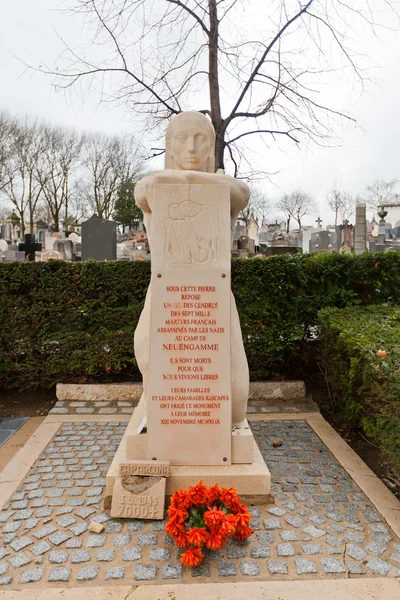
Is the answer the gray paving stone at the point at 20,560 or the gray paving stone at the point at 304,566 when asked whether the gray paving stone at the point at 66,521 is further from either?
the gray paving stone at the point at 304,566

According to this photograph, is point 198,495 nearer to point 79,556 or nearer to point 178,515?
point 178,515

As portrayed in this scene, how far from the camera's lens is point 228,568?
2275 millimetres

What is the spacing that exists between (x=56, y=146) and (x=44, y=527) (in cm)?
3651

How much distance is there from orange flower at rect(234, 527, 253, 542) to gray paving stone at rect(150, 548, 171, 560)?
41 cm

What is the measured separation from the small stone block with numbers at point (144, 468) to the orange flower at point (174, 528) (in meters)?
0.46

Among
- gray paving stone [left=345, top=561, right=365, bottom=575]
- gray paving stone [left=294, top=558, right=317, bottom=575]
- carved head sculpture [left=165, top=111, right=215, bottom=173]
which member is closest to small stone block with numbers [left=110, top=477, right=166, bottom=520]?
gray paving stone [left=294, top=558, right=317, bottom=575]

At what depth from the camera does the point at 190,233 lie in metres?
2.88

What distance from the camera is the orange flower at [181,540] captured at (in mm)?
2312

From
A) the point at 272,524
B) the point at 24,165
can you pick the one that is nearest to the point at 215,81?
the point at 272,524

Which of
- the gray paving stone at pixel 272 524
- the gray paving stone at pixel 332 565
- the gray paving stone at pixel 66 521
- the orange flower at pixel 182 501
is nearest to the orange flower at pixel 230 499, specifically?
the orange flower at pixel 182 501

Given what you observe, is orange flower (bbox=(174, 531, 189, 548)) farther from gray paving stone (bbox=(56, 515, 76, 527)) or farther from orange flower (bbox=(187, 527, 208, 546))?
gray paving stone (bbox=(56, 515, 76, 527))

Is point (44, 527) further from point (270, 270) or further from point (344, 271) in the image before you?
point (344, 271)

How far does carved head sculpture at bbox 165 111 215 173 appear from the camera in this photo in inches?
116

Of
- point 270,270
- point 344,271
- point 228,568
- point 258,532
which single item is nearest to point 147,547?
point 228,568
